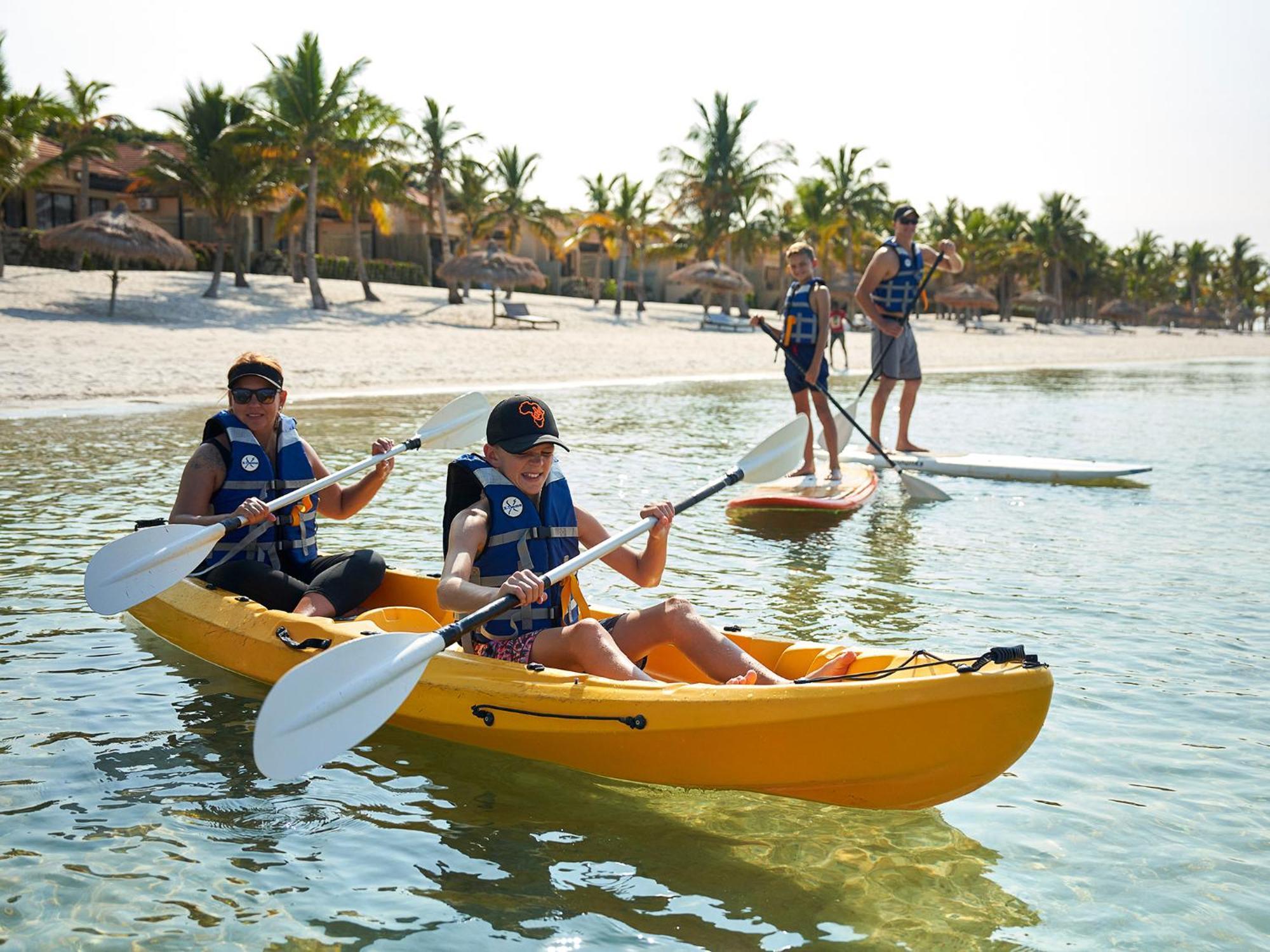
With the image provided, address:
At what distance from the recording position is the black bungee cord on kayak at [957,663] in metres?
3.29

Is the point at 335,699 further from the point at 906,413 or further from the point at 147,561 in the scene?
the point at 906,413

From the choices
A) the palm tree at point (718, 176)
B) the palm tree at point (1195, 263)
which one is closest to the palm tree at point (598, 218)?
the palm tree at point (718, 176)

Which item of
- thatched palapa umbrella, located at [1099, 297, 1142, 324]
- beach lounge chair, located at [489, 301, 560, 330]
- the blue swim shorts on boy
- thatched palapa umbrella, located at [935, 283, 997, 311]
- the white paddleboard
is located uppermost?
thatched palapa umbrella, located at [1099, 297, 1142, 324]

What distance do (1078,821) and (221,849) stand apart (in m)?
2.62

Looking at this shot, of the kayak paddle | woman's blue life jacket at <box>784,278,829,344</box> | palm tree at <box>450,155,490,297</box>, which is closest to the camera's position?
woman's blue life jacket at <box>784,278,829,344</box>

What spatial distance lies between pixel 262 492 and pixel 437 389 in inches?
549

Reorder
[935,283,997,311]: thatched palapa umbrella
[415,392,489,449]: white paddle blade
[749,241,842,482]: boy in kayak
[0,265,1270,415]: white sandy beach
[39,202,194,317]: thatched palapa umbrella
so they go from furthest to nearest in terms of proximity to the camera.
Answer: [935,283,997,311]: thatched palapa umbrella → [39,202,194,317]: thatched palapa umbrella → [0,265,1270,415]: white sandy beach → [749,241,842,482]: boy in kayak → [415,392,489,449]: white paddle blade

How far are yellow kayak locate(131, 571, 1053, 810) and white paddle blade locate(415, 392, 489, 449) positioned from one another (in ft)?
6.92

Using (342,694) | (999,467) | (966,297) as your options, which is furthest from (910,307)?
(966,297)

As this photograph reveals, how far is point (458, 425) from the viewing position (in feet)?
21.2

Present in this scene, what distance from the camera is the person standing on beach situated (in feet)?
30.9

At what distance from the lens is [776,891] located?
3299mm

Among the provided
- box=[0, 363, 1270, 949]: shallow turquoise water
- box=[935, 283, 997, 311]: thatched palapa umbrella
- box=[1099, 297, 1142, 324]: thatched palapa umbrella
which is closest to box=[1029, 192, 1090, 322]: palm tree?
box=[1099, 297, 1142, 324]: thatched palapa umbrella

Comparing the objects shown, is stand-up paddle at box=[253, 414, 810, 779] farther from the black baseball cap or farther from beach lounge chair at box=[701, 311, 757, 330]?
beach lounge chair at box=[701, 311, 757, 330]
